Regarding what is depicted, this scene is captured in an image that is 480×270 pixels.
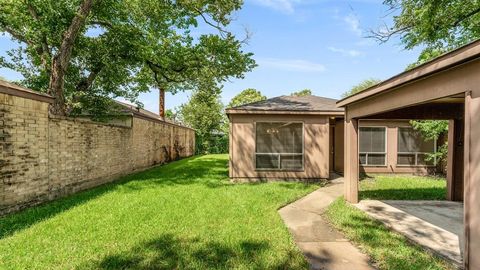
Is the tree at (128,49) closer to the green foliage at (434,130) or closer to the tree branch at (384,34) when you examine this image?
the tree branch at (384,34)

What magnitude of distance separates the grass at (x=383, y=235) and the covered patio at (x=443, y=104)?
1.98 ft

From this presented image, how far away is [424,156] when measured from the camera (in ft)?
44.1

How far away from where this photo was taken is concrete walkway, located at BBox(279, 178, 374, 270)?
4.05 m

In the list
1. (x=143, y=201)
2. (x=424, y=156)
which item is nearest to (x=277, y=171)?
(x=143, y=201)

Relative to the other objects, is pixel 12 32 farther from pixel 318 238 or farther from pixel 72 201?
pixel 318 238

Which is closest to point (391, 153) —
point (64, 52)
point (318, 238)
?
point (318, 238)

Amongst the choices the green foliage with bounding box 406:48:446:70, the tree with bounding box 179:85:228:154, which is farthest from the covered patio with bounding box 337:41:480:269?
the tree with bounding box 179:85:228:154

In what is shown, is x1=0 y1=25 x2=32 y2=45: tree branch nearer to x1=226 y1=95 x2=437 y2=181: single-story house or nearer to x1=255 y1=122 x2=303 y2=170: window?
x1=226 y1=95 x2=437 y2=181: single-story house

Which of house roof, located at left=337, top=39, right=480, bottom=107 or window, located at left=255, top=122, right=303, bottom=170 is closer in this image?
house roof, located at left=337, top=39, right=480, bottom=107

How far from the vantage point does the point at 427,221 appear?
19.3ft

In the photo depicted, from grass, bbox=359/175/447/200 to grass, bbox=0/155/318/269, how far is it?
263 centimetres

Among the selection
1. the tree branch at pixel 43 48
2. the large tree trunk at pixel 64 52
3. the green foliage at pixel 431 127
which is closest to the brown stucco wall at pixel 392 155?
the green foliage at pixel 431 127

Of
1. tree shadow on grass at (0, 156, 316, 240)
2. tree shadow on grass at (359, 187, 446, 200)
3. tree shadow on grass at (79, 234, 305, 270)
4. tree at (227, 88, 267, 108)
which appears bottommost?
tree shadow on grass at (0, 156, 316, 240)

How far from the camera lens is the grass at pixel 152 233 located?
401cm
